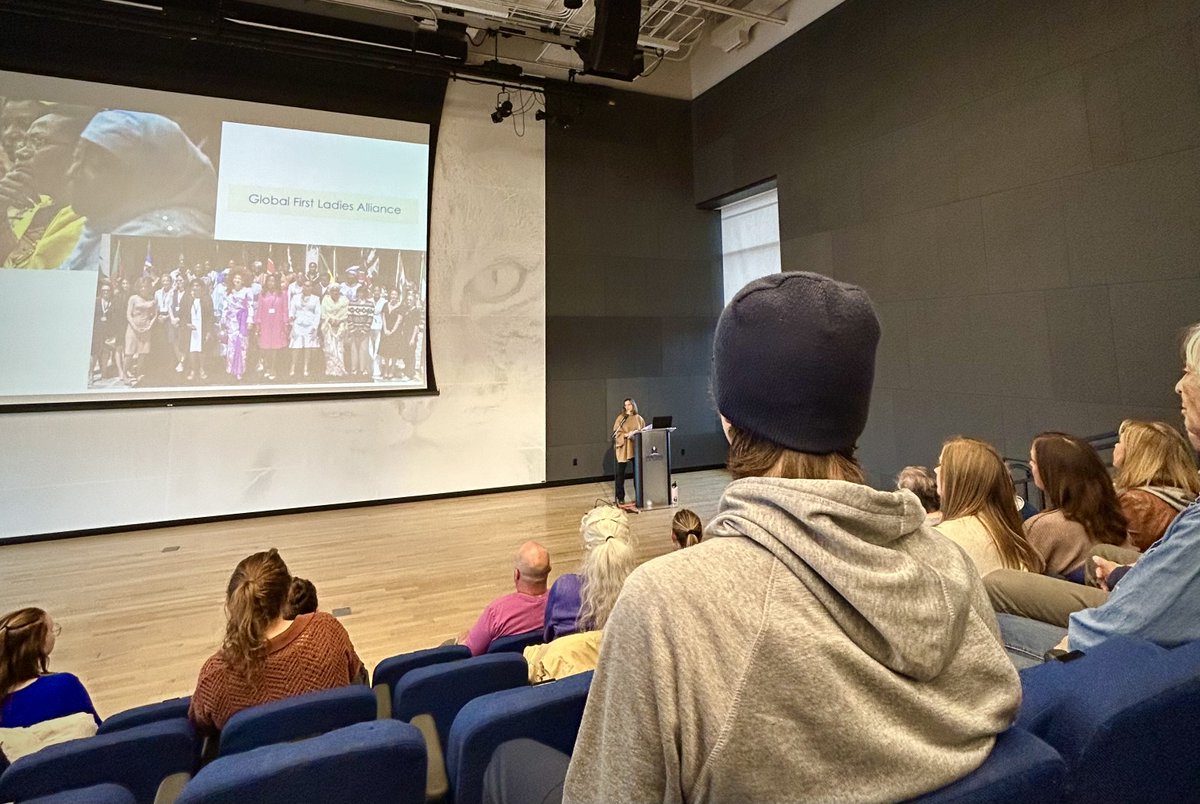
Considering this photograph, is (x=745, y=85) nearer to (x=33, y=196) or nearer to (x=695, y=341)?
(x=695, y=341)

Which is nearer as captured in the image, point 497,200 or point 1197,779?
point 1197,779

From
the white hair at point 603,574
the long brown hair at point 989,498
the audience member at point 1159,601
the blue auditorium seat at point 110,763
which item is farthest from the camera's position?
the long brown hair at point 989,498

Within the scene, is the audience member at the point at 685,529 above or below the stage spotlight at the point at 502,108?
below

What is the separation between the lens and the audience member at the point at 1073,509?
6.83ft

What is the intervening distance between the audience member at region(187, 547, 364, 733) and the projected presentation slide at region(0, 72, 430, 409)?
495 centimetres

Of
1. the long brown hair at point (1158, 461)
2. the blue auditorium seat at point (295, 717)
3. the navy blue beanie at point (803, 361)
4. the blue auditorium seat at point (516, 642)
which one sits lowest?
the blue auditorium seat at point (516, 642)

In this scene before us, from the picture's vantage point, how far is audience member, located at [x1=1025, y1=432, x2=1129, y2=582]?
2082 millimetres

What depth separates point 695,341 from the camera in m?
8.63

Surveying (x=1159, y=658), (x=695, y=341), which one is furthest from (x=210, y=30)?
(x=1159, y=658)

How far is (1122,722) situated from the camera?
0.83 meters

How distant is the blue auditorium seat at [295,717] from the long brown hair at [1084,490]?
256 centimetres

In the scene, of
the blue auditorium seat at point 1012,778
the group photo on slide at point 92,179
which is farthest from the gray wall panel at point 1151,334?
the group photo on slide at point 92,179

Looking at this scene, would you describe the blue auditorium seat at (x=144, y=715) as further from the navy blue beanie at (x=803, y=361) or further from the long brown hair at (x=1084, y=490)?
the long brown hair at (x=1084, y=490)

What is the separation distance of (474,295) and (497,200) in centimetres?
132
